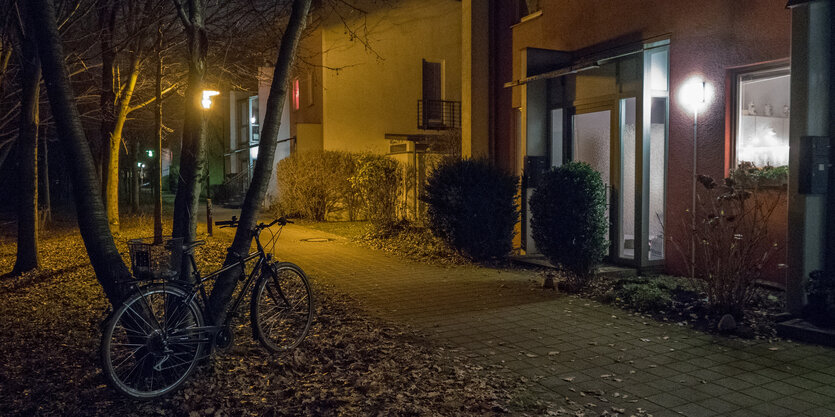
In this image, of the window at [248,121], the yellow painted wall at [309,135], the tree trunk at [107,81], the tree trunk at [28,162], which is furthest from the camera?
the window at [248,121]

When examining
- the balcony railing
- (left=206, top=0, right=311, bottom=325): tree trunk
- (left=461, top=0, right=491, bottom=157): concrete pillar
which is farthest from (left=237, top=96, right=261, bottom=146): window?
(left=206, top=0, right=311, bottom=325): tree trunk

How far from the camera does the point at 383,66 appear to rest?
25.6 m

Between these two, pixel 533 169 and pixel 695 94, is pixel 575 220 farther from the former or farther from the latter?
pixel 533 169

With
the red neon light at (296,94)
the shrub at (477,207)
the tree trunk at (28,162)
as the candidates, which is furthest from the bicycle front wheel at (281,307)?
the red neon light at (296,94)

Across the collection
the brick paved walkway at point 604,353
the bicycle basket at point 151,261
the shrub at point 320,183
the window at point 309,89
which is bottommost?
the brick paved walkway at point 604,353

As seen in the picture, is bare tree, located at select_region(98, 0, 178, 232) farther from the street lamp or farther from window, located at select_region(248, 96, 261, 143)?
window, located at select_region(248, 96, 261, 143)

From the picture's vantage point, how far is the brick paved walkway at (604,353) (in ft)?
15.6

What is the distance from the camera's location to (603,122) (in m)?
11.3

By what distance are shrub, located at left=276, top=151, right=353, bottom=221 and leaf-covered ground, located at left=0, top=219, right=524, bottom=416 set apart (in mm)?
13409

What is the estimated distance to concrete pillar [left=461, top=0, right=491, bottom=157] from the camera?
14.1 m

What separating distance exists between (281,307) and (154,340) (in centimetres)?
140

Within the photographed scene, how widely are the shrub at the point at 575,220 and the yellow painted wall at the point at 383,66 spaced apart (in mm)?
16442

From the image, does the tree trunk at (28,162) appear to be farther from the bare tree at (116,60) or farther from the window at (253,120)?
the window at (253,120)

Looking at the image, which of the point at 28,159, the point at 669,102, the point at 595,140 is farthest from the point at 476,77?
the point at 28,159
